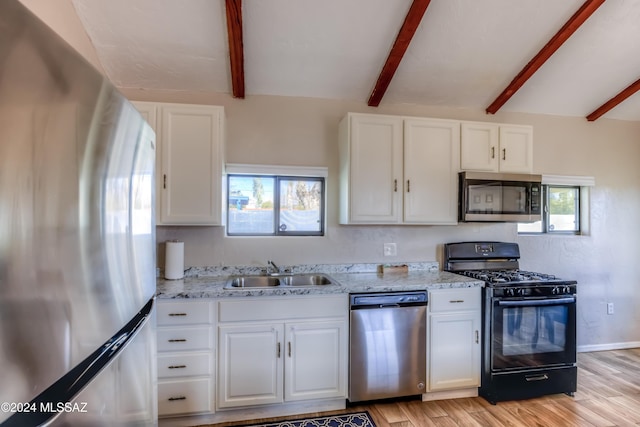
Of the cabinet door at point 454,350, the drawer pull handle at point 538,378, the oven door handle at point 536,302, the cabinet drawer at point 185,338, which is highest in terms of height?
the oven door handle at point 536,302

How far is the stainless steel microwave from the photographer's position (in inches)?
110

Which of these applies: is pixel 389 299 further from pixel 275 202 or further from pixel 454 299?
pixel 275 202

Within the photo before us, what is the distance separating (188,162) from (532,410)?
10.4 ft

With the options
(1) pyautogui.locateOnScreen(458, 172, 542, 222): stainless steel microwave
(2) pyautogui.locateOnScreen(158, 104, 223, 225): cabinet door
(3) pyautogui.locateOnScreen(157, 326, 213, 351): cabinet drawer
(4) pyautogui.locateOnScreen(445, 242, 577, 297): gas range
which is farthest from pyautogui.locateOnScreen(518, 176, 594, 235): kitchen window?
(3) pyautogui.locateOnScreen(157, 326, 213, 351): cabinet drawer

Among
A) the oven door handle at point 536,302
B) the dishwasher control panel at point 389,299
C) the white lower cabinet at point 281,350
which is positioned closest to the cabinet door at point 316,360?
the white lower cabinet at point 281,350

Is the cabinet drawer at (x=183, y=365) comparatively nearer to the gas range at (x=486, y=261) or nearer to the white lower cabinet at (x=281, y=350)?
the white lower cabinet at (x=281, y=350)

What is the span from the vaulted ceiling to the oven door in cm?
192

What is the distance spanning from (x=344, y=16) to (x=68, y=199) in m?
2.28

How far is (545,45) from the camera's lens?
261 cm

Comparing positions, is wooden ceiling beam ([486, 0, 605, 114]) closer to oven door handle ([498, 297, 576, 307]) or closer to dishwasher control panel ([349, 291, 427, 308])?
oven door handle ([498, 297, 576, 307])

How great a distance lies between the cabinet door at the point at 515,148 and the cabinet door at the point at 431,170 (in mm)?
459

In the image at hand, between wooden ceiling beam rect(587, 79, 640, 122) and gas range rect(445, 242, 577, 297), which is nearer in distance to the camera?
gas range rect(445, 242, 577, 297)

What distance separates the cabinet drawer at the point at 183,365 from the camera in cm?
210

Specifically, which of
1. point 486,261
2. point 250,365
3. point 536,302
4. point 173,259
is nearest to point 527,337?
point 536,302
